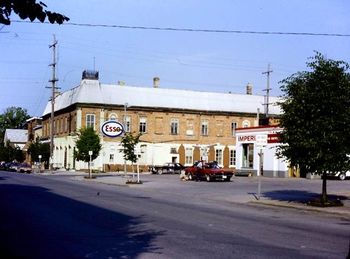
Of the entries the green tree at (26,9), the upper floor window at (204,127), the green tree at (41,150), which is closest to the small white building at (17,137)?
the green tree at (41,150)

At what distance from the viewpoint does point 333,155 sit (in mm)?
22203

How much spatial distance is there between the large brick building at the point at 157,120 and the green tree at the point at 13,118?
273 feet

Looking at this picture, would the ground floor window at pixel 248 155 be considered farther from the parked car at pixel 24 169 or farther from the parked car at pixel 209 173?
the parked car at pixel 24 169

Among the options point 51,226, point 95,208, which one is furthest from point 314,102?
point 51,226

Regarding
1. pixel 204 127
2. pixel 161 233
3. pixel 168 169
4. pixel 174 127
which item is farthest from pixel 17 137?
pixel 161 233

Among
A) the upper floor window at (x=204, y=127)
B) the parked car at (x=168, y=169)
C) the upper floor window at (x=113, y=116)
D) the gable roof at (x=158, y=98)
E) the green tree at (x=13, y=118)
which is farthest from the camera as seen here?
the green tree at (x=13, y=118)

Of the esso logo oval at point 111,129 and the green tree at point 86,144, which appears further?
the esso logo oval at point 111,129

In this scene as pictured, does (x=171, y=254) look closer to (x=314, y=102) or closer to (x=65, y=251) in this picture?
(x=65, y=251)

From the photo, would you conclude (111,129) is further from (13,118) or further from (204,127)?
(13,118)

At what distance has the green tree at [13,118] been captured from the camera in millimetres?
160625

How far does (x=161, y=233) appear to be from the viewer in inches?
526

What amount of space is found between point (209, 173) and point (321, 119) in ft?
82.9

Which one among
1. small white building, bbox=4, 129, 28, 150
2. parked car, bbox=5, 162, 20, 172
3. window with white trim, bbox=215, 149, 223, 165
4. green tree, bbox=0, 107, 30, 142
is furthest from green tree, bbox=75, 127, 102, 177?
green tree, bbox=0, 107, 30, 142

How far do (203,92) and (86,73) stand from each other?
1730cm
